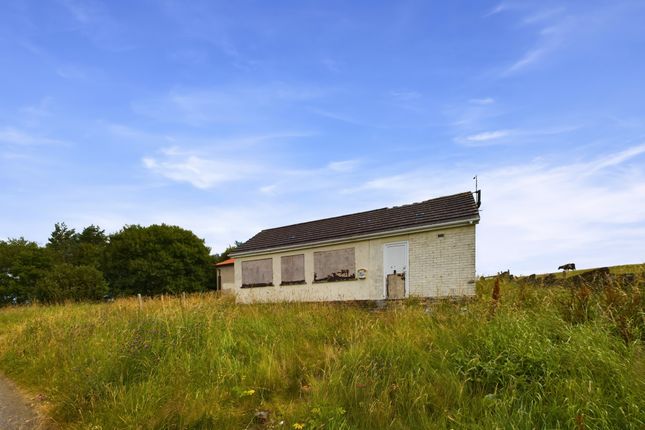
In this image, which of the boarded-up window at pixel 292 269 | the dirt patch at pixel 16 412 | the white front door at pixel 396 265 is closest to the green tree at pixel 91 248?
the boarded-up window at pixel 292 269

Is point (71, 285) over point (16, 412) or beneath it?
beneath

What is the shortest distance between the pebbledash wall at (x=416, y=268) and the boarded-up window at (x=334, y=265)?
0.64 ft

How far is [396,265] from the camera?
51.2 ft

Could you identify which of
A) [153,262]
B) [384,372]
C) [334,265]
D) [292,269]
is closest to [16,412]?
[384,372]

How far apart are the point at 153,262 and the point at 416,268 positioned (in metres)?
28.1

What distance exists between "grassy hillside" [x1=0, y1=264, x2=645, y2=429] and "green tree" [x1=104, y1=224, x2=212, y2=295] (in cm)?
3064

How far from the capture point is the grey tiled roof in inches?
576

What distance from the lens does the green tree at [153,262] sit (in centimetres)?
3525

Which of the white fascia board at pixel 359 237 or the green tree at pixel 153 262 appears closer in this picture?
the white fascia board at pixel 359 237

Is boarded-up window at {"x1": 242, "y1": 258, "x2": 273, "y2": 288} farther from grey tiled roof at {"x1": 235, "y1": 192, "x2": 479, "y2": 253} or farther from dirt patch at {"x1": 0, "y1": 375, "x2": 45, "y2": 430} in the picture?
dirt patch at {"x1": 0, "y1": 375, "x2": 45, "y2": 430}

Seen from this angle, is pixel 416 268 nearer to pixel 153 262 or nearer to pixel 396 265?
pixel 396 265

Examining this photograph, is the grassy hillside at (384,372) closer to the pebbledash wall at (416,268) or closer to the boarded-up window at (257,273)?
the pebbledash wall at (416,268)

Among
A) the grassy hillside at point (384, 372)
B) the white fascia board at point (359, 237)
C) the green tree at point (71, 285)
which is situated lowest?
the green tree at point (71, 285)

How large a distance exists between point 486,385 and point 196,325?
441cm
